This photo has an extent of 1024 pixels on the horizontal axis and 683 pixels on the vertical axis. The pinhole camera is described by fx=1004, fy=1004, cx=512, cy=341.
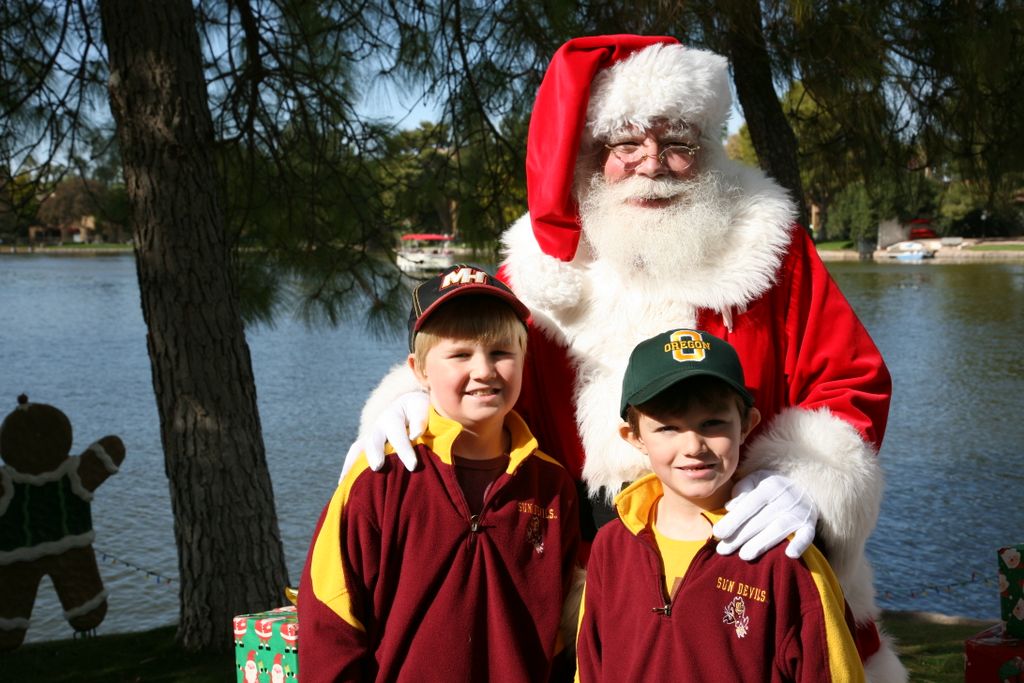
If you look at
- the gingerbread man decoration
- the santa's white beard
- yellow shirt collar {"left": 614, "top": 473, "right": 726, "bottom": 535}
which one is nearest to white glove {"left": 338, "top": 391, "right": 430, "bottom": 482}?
yellow shirt collar {"left": 614, "top": 473, "right": 726, "bottom": 535}

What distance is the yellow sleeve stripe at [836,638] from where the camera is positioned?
1.56 meters

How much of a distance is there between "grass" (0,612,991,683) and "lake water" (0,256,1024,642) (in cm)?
76

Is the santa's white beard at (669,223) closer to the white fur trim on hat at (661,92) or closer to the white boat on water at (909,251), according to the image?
the white fur trim on hat at (661,92)

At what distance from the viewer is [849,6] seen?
3959mm

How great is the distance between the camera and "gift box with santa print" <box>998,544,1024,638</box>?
3156 mm

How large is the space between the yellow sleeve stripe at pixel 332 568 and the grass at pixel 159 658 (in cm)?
235

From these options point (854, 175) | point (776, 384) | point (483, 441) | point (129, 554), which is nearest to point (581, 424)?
point (483, 441)

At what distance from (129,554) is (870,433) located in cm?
579

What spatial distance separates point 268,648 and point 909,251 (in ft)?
119

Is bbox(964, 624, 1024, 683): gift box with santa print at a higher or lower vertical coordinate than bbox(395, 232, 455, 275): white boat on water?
lower

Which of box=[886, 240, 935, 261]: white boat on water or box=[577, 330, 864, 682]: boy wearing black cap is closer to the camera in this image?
box=[577, 330, 864, 682]: boy wearing black cap

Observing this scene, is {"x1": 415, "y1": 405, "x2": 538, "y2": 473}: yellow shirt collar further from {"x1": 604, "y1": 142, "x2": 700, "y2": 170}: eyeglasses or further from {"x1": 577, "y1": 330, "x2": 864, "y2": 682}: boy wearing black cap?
{"x1": 604, "y1": 142, "x2": 700, "y2": 170}: eyeglasses

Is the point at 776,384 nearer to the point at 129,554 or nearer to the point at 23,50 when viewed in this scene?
the point at 23,50

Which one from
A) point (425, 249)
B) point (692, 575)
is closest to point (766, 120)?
point (425, 249)
